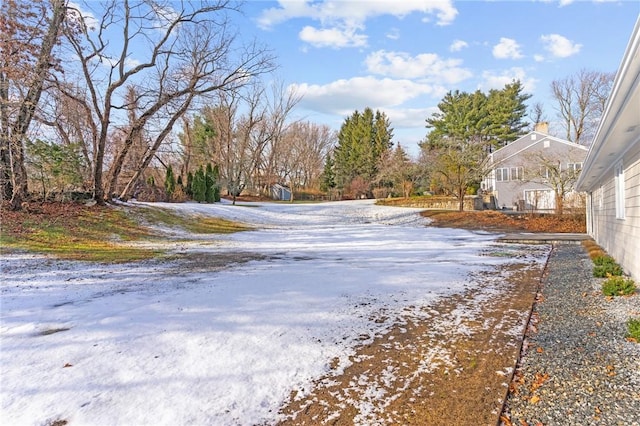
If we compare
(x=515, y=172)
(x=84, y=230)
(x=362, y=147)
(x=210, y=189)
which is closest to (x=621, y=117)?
(x=84, y=230)

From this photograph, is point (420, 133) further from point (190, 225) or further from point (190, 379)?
point (190, 379)

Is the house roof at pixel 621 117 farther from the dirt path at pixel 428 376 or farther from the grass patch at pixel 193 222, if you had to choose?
the grass patch at pixel 193 222

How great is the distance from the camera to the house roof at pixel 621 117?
8.97ft

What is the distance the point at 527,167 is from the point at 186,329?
23679mm

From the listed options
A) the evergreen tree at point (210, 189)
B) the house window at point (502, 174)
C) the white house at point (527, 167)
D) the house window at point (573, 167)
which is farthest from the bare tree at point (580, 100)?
the evergreen tree at point (210, 189)

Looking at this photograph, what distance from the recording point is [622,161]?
6.38 m

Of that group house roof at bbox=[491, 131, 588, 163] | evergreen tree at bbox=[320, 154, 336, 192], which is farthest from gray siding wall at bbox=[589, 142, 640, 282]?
evergreen tree at bbox=[320, 154, 336, 192]

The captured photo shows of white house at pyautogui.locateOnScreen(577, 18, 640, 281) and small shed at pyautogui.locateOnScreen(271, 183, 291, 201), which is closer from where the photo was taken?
white house at pyautogui.locateOnScreen(577, 18, 640, 281)

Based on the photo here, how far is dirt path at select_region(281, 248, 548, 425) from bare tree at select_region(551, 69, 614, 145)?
32732mm

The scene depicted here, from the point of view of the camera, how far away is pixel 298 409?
7.66 feet

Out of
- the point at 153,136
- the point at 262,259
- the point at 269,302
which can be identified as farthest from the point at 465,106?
the point at 269,302

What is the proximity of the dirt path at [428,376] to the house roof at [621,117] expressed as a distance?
2.36m

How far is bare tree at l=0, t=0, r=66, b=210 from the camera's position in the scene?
370 inches

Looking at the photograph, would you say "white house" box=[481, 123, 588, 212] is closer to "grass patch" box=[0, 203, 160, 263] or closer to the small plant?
the small plant
